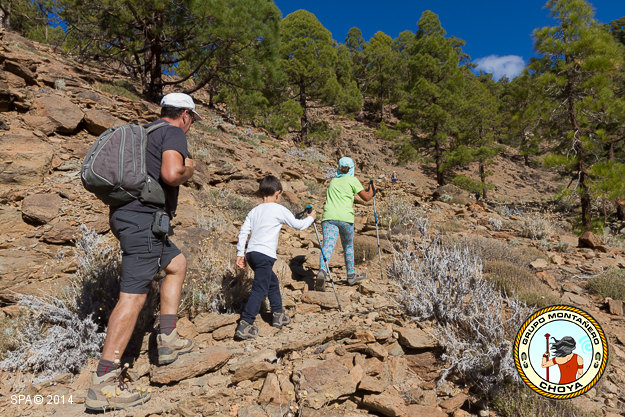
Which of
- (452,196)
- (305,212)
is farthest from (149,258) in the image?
(452,196)

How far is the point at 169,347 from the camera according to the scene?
2.52 meters

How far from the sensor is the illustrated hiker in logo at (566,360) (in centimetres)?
208

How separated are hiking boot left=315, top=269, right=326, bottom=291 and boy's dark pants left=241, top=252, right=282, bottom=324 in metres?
0.91

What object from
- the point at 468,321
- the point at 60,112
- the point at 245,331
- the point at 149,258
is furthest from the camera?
the point at 60,112

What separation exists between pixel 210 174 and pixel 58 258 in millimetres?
4094

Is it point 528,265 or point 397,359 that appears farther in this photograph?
point 528,265

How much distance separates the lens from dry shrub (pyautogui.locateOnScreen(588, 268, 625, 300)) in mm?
4082

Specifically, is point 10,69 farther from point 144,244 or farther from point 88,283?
point 144,244

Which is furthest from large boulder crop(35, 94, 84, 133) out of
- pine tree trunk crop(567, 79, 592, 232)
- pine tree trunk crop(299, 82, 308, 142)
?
pine tree trunk crop(299, 82, 308, 142)

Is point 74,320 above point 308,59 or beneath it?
beneath

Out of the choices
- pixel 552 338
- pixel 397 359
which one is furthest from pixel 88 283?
pixel 552 338

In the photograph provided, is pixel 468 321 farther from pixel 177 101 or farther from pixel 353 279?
pixel 177 101

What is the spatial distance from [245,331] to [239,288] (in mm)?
770

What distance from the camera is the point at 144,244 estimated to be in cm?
235
